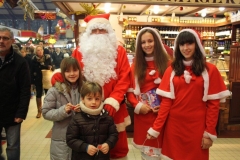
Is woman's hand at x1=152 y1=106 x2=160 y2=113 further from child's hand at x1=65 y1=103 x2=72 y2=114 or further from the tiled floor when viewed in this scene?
the tiled floor

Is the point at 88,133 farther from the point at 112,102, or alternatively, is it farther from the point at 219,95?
the point at 219,95

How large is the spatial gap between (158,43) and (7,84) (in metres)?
1.55

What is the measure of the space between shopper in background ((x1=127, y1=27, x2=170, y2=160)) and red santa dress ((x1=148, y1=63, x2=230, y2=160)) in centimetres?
17

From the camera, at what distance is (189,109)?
198cm

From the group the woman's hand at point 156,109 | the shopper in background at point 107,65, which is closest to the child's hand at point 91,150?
the shopper in background at point 107,65

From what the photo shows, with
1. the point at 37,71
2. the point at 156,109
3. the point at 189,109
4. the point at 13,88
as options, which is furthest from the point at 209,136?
the point at 37,71

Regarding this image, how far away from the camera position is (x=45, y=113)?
84.5 inches

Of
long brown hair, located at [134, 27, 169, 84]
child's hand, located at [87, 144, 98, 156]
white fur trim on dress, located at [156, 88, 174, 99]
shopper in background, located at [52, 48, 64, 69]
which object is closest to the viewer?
child's hand, located at [87, 144, 98, 156]

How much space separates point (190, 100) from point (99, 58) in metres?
0.97

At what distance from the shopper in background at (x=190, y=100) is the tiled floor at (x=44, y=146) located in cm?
166

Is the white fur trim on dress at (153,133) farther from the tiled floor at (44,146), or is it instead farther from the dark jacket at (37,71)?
the dark jacket at (37,71)

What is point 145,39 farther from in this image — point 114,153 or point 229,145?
point 229,145

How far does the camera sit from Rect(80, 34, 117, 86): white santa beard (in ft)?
7.77

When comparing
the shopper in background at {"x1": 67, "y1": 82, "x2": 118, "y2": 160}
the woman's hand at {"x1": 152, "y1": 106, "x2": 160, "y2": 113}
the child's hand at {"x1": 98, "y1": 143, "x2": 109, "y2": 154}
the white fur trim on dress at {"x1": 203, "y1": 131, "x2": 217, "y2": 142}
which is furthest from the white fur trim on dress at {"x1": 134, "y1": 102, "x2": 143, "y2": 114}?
the white fur trim on dress at {"x1": 203, "y1": 131, "x2": 217, "y2": 142}
